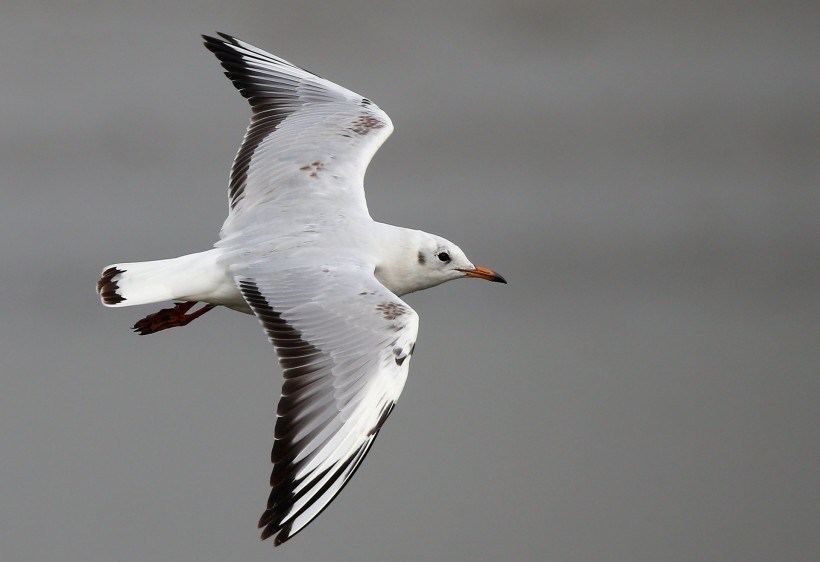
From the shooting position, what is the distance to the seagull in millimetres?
4496

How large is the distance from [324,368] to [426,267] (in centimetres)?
119

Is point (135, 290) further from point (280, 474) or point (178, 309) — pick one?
point (280, 474)

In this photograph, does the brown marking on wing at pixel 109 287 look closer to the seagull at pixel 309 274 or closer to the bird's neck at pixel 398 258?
the seagull at pixel 309 274

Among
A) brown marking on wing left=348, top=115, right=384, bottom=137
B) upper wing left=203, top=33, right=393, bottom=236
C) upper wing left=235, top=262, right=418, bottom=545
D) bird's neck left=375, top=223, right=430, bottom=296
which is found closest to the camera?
upper wing left=235, top=262, right=418, bottom=545

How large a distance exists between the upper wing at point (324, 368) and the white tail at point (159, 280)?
0.66ft

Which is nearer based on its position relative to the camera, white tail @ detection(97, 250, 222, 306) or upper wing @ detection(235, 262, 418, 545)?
upper wing @ detection(235, 262, 418, 545)

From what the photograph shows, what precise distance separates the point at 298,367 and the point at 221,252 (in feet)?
2.96

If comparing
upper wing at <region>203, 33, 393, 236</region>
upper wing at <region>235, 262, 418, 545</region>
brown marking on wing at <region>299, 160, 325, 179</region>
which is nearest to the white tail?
upper wing at <region>235, 262, 418, 545</region>

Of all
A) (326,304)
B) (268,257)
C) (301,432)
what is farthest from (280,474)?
(268,257)

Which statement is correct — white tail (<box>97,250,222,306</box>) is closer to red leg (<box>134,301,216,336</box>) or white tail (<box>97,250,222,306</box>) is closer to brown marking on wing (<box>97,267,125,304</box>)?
brown marking on wing (<box>97,267,125,304</box>)

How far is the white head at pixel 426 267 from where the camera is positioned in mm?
5629

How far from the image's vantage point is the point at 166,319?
5945 millimetres

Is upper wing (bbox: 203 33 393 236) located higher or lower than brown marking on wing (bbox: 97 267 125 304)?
higher

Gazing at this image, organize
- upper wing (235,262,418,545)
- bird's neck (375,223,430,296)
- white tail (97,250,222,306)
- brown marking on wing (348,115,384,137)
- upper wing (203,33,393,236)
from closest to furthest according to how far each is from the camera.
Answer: upper wing (235,262,418,545) → white tail (97,250,222,306) → bird's neck (375,223,430,296) → upper wing (203,33,393,236) → brown marking on wing (348,115,384,137)
